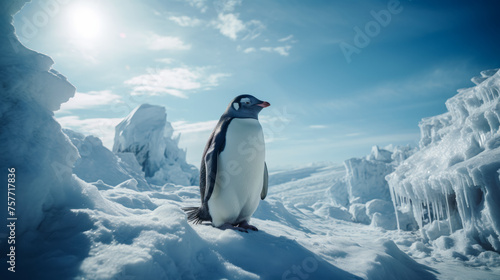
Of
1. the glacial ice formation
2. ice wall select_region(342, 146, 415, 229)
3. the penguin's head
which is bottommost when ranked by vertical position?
ice wall select_region(342, 146, 415, 229)

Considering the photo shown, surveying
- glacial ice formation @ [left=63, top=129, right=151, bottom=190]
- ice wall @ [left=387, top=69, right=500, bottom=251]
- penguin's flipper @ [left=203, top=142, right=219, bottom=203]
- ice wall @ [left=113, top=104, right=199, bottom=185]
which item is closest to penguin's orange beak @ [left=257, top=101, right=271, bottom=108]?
penguin's flipper @ [left=203, top=142, right=219, bottom=203]

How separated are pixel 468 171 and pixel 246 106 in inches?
213

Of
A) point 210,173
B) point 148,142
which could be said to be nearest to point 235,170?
point 210,173

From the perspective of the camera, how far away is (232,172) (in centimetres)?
267

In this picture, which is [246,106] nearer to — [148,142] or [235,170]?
[235,170]

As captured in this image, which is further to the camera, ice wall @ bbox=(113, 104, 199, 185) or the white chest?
ice wall @ bbox=(113, 104, 199, 185)

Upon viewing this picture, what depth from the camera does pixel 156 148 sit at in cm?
1944

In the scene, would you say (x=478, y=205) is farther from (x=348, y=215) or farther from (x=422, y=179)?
(x=348, y=215)

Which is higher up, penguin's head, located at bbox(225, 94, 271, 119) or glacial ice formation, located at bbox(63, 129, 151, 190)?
penguin's head, located at bbox(225, 94, 271, 119)

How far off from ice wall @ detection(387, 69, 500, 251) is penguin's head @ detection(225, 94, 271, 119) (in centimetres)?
519

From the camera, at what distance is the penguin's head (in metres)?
2.92

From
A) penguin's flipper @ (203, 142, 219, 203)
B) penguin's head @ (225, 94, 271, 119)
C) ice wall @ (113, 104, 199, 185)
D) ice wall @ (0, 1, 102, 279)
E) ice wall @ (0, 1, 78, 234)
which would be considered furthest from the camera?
ice wall @ (113, 104, 199, 185)

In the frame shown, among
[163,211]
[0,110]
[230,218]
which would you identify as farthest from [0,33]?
[230,218]

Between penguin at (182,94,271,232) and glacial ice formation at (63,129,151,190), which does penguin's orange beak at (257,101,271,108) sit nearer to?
penguin at (182,94,271,232)
